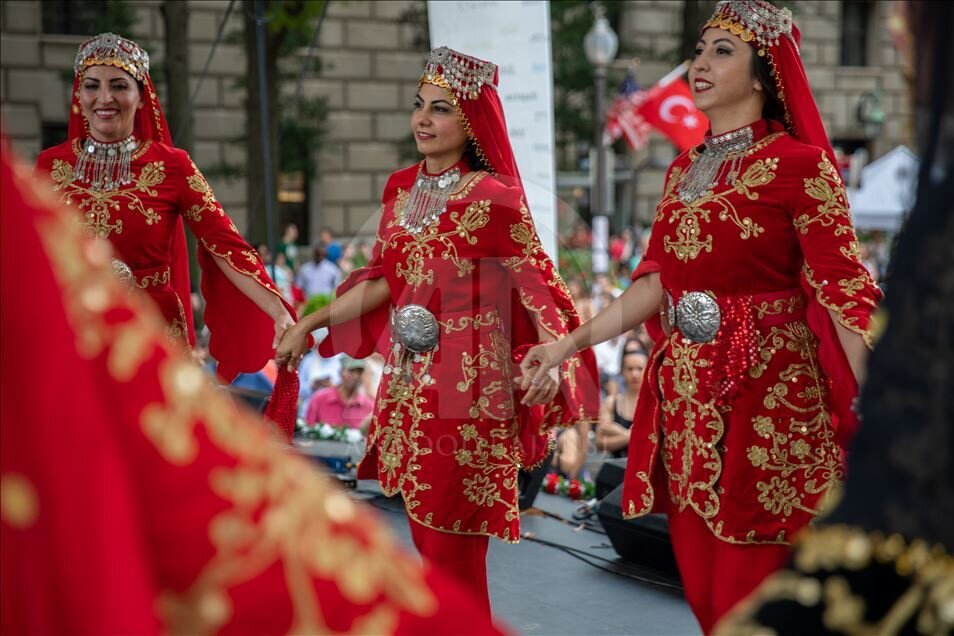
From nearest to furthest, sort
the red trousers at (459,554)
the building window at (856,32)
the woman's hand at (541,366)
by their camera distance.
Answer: the woman's hand at (541,366) → the red trousers at (459,554) → the building window at (856,32)

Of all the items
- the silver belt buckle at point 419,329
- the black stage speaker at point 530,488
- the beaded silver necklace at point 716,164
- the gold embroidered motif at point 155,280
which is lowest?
the black stage speaker at point 530,488

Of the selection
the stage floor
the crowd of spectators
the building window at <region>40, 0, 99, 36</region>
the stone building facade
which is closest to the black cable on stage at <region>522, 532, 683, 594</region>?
the stage floor

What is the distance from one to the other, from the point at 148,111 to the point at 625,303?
2.03 m

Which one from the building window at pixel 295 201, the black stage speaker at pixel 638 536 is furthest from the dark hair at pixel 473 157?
the building window at pixel 295 201

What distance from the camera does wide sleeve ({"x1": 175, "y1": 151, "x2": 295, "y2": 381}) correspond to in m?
4.55

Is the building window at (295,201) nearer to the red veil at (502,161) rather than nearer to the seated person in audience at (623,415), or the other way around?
the seated person in audience at (623,415)

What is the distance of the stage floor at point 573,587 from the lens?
4.93m

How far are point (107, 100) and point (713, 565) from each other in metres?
2.65

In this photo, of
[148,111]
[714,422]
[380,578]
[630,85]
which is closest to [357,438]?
[148,111]

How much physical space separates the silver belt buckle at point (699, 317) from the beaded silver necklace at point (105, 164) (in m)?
2.09

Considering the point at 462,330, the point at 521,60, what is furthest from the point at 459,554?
the point at 521,60

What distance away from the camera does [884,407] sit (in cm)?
132

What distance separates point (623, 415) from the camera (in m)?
7.24

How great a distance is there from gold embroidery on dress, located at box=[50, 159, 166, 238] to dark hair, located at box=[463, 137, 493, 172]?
1.12 metres
